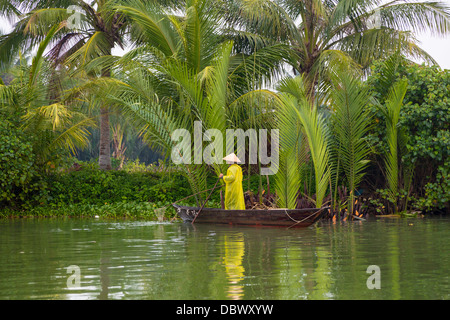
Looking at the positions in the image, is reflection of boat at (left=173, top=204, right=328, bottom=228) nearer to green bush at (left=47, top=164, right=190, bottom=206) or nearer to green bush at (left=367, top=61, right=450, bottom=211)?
green bush at (left=47, top=164, right=190, bottom=206)

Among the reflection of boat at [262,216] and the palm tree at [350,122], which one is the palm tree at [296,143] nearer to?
the reflection of boat at [262,216]

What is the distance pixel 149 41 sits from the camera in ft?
55.5

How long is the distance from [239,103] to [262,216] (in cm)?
421

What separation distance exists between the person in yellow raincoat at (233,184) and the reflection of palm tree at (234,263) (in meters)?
2.12

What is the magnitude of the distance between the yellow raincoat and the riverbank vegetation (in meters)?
0.63

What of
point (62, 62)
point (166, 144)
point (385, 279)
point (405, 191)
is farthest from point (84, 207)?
point (385, 279)

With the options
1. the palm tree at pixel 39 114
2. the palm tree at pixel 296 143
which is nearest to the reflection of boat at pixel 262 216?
the palm tree at pixel 296 143

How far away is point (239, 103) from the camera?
15531mm

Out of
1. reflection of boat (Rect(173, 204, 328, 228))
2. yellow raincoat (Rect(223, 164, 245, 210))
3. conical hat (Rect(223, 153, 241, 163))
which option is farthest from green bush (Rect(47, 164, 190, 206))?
conical hat (Rect(223, 153, 241, 163))

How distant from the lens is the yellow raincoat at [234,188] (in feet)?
42.6

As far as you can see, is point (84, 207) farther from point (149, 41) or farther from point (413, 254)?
point (413, 254)

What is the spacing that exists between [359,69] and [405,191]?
15.3 ft

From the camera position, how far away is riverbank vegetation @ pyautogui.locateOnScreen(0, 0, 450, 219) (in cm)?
1383

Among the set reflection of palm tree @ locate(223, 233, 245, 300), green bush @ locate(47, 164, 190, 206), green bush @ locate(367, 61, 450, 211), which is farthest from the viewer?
green bush @ locate(47, 164, 190, 206)
